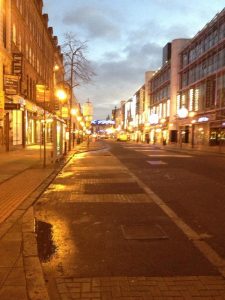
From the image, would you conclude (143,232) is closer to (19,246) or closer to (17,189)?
(19,246)

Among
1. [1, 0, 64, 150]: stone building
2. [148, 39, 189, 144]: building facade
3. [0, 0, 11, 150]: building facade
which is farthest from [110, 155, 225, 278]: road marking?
[148, 39, 189, 144]: building facade

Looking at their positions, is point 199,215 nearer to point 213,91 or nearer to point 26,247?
point 26,247

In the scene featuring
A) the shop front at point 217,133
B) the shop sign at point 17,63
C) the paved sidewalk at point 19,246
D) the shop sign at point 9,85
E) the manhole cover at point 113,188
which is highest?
the shop sign at point 17,63

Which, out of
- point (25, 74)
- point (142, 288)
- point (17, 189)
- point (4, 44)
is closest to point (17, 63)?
point (4, 44)

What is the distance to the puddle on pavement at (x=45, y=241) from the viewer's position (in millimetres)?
6211

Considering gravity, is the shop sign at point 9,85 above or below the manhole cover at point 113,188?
above

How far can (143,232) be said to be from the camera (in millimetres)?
7625

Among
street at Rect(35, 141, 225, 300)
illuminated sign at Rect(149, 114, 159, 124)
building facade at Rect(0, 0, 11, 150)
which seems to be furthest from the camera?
illuminated sign at Rect(149, 114, 159, 124)

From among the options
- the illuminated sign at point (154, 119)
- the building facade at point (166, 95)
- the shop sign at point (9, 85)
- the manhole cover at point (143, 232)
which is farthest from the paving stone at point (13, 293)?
the illuminated sign at point (154, 119)

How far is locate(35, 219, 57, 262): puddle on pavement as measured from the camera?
6.21m

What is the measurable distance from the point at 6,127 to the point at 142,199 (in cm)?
2409

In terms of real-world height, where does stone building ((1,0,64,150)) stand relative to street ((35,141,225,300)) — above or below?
above

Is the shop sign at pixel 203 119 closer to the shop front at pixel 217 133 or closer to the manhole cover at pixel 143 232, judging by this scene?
the shop front at pixel 217 133

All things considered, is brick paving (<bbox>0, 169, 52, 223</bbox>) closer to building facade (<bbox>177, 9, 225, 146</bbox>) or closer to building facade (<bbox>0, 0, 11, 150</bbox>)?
building facade (<bbox>0, 0, 11, 150</bbox>)
